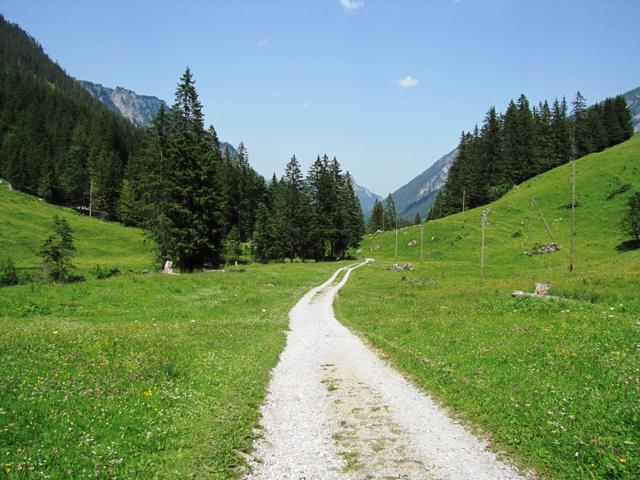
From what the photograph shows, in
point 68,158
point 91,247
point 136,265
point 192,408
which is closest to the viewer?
point 192,408

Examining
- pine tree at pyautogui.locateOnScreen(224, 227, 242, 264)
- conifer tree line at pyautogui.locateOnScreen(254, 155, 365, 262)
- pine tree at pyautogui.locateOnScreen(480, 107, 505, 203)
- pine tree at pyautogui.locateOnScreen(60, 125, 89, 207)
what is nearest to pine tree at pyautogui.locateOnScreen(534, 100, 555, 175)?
pine tree at pyautogui.locateOnScreen(480, 107, 505, 203)

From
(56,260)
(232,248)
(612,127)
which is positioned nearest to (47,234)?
(232,248)

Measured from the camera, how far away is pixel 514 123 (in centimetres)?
11550

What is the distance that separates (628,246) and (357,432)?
234ft

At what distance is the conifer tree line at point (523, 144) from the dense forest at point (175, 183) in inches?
1525

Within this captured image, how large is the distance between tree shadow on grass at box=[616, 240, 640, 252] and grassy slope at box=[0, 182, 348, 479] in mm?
61175

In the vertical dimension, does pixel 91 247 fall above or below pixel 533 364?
above

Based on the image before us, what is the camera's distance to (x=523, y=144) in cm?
11462

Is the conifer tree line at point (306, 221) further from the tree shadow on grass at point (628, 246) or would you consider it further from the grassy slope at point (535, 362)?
the tree shadow on grass at point (628, 246)

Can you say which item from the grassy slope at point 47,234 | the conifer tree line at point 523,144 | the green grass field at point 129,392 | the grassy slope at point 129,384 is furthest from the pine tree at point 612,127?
the green grass field at point 129,392

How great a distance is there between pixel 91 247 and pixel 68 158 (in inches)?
2022

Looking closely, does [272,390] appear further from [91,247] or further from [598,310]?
[91,247]

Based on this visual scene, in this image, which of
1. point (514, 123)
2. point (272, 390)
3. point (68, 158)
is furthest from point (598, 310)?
point (68, 158)

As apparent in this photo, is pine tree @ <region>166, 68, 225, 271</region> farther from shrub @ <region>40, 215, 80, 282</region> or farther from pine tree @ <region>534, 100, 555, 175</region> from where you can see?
pine tree @ <region>534, 100, 555, 175</region>
